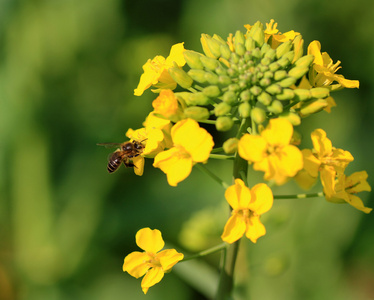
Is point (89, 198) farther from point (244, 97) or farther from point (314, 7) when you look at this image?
point (314, 7)

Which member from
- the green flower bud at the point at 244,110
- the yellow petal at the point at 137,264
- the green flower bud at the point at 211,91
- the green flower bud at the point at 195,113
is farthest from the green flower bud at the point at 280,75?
the yellow petal at the point at 137,264

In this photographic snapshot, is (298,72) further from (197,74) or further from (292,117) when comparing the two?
(197,74)

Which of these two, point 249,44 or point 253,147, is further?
point 249,44

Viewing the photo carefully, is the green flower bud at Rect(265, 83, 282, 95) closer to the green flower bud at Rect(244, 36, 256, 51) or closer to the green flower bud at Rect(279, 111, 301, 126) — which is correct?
the green flower bud at Rect(279, 111, 301, 126)

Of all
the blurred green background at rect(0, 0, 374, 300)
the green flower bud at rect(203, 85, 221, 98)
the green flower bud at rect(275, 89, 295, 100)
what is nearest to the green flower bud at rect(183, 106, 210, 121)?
the green flower bud at rect(203, 85, 221, 98)

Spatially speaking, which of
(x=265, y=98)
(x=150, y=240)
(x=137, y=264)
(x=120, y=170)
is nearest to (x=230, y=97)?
(x=265, y=98)

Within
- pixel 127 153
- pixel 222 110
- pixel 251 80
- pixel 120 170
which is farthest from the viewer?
pixel 120 170
